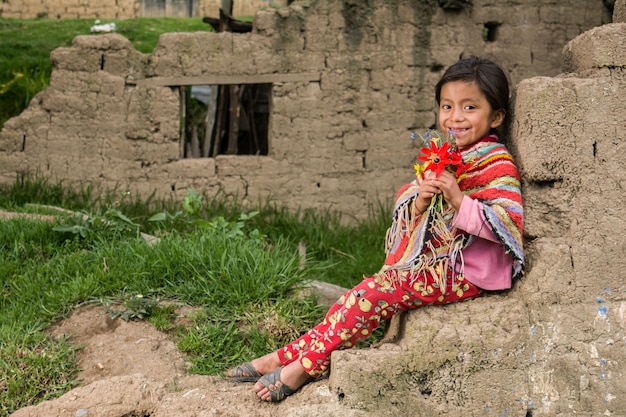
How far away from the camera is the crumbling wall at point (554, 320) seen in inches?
123

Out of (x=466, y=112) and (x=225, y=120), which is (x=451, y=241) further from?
(x=225, y=120)

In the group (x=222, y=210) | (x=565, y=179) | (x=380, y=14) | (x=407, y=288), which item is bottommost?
(x=222, y=210)

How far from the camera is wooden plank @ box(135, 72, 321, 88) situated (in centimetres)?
708

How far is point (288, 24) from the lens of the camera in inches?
279

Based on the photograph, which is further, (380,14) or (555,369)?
(380,14)

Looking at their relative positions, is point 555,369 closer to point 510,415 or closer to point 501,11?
point 510,415

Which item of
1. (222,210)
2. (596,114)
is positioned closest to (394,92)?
(222,210)

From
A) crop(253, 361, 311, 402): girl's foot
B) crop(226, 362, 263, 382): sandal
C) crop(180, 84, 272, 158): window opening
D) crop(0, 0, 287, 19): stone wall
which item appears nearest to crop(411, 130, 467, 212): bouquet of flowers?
crop(253, 361, 311, 402): girl's foot

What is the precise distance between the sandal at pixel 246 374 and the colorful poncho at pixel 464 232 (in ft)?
2.52

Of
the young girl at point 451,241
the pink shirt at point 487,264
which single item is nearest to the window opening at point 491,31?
the young girl at point 451,241

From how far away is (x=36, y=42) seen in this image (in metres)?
10.0

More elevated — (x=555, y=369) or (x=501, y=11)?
(x=501, y=11)

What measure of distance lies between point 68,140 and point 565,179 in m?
5.08

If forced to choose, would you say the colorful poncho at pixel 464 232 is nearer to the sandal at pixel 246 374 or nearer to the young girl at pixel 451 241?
the young girl at pixel 451 241
